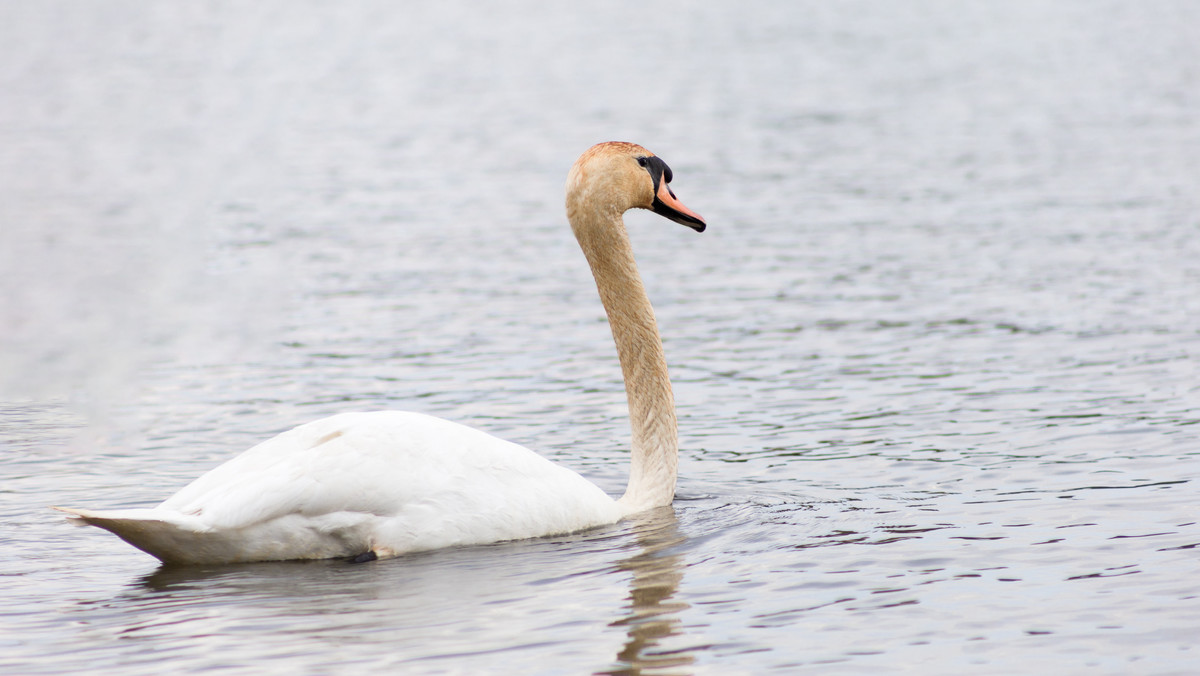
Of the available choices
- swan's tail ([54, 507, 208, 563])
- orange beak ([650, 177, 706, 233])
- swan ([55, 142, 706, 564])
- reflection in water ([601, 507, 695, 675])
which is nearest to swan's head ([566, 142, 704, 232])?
orange beak ([650, 177, 706, 233])

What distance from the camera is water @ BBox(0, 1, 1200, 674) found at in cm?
670

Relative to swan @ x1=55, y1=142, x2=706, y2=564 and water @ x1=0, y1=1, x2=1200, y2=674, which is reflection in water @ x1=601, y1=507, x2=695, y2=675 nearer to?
water @ x1=0, y1=1, x2=1200, y2=674

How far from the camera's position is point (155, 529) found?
277 inches

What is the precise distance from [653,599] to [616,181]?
8.07 feet

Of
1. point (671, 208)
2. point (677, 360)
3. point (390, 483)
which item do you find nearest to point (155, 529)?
point (390, 483)

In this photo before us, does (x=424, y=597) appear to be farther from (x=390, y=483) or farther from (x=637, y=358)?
(x=637, y=358)

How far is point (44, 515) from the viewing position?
28.2 ft

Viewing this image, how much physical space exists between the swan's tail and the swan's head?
105 inches

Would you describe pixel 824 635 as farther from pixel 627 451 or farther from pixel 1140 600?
pixel 627 451

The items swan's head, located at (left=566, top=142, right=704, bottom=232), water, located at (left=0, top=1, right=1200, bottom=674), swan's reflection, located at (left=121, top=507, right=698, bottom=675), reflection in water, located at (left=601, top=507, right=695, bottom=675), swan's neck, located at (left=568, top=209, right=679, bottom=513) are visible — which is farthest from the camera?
swan's neck, located at (left=568, top=209, right=679, bottom=513)

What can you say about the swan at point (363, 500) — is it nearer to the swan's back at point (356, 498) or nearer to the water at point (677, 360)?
the swan's back at point (356, 498)

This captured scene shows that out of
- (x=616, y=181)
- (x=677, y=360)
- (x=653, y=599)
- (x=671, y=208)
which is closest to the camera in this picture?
(x=653, y=599)

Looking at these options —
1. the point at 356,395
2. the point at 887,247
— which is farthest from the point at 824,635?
the point at 887,247

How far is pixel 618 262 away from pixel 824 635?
2935 mm
